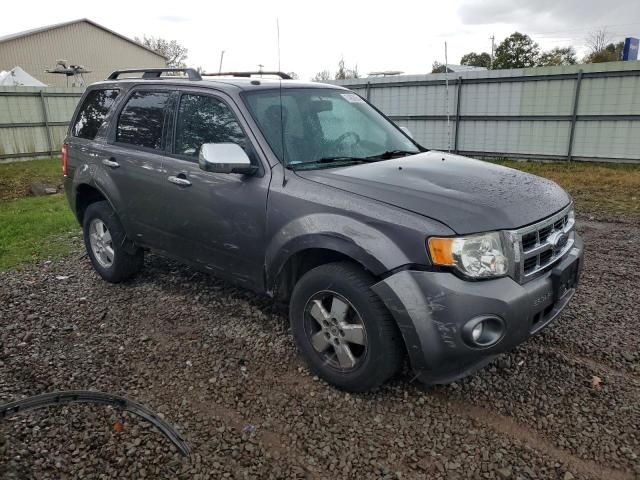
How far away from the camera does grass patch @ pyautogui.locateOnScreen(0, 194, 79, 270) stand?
612 centimetres

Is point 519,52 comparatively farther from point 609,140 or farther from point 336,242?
point 336,242

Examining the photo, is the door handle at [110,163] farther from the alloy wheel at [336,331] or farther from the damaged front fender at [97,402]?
the alloy wheel at [336,331]

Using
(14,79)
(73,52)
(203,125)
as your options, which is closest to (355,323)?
(203,125)

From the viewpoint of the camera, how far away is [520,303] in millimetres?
2621

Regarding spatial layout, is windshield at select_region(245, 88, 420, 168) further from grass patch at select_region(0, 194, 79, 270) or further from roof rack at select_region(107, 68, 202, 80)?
grass patch at select_region(0, 194, 79, 270)

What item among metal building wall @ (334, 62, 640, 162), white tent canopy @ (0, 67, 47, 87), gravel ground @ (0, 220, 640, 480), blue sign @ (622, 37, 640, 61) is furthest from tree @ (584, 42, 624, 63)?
gravel ground @ (0, 220, 640, 480)


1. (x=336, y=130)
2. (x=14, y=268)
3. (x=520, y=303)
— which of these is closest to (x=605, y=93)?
(x=336, y=130)

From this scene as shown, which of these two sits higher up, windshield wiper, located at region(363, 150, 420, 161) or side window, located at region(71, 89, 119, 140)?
side window, located at region(71, 89, 119, 140)

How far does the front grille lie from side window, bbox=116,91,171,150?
2.82 metres

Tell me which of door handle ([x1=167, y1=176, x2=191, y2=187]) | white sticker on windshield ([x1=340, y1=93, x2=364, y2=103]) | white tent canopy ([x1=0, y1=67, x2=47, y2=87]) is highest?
white tent canopy ([x1=0, y1=67, x2=47, y2=87])

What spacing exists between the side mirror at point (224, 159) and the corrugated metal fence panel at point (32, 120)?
1386 cm

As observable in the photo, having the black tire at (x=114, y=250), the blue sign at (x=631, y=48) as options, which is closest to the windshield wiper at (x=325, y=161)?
the black tire at (x=114, y=250)

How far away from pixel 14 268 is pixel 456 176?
4.94 meters

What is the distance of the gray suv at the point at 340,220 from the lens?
2605mm
